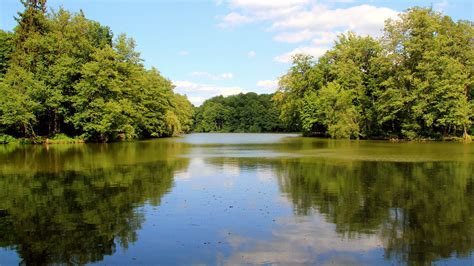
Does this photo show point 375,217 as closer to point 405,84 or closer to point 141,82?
point 405,84

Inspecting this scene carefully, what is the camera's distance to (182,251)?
28.0 feet

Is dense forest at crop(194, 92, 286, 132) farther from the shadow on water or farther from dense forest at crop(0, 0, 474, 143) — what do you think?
the shadow on water

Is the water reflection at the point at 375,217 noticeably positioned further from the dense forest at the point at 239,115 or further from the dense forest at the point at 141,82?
the dense forest at the point at 239,115

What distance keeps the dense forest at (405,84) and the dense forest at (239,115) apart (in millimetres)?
70629

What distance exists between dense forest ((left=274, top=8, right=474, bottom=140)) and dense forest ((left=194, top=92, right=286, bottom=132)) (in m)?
70.6

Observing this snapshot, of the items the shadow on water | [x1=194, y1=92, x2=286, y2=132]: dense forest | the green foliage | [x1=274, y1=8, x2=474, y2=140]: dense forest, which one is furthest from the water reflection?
[x1=194, y1=92, x2=286, y2=132]: dense forest

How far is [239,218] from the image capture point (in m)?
11.5

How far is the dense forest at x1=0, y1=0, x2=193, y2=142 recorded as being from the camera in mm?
50094

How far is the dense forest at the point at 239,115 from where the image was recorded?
14288 centimetres

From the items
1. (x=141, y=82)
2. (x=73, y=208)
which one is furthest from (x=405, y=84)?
(x=73, y=208)

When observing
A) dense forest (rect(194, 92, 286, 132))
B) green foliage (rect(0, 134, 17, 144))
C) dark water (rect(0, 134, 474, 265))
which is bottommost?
dark water (rect(0, 134, 474, 265))

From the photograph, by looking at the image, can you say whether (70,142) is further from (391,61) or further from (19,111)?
(391,61)

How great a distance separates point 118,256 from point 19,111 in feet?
153

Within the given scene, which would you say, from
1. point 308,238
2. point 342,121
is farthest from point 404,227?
point 342,121
